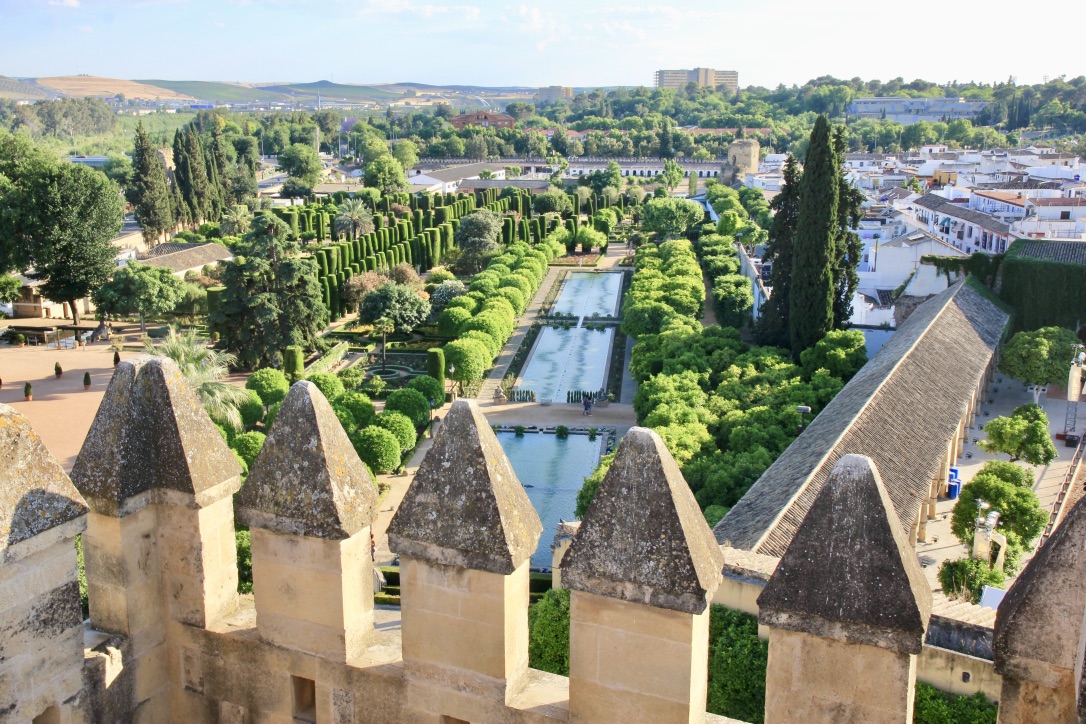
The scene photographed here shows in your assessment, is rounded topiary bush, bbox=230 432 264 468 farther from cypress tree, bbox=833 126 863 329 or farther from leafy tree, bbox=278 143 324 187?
leafy tree, bbox=278 143 324 187

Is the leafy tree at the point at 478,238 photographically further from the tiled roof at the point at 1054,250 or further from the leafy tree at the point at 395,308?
the tiled roof at the point at 1054,250

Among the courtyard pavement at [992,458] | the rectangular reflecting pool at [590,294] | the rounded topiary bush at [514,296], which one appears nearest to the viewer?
the courtyard pavement at [992,458]

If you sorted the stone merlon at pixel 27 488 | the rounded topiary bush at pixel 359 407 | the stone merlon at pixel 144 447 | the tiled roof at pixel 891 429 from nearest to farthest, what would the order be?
the stone merlon at pixel 27 488, the stone merlon at pixel 144 447, the tiled roof at pixel 891 429, the rounded topiary bush at pixel 359 407

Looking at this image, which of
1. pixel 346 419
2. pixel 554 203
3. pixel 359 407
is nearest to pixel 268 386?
pixel 359 407

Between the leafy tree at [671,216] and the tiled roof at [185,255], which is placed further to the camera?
the leafy tree at [671,216]

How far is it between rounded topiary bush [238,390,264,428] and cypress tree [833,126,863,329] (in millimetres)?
19745

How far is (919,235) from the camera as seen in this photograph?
44.4 metres

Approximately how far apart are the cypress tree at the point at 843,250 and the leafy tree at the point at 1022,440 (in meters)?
9.85

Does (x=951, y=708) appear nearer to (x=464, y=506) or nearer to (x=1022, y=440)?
Result: (x=464, y=506)

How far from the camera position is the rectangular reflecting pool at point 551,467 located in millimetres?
26516

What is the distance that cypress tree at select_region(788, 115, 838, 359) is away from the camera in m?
32.8

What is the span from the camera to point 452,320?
42.7 m

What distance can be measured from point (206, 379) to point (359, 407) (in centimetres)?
462

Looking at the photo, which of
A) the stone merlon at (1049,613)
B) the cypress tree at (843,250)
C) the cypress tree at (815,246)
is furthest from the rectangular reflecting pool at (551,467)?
the stone merlon at (1049,613)
